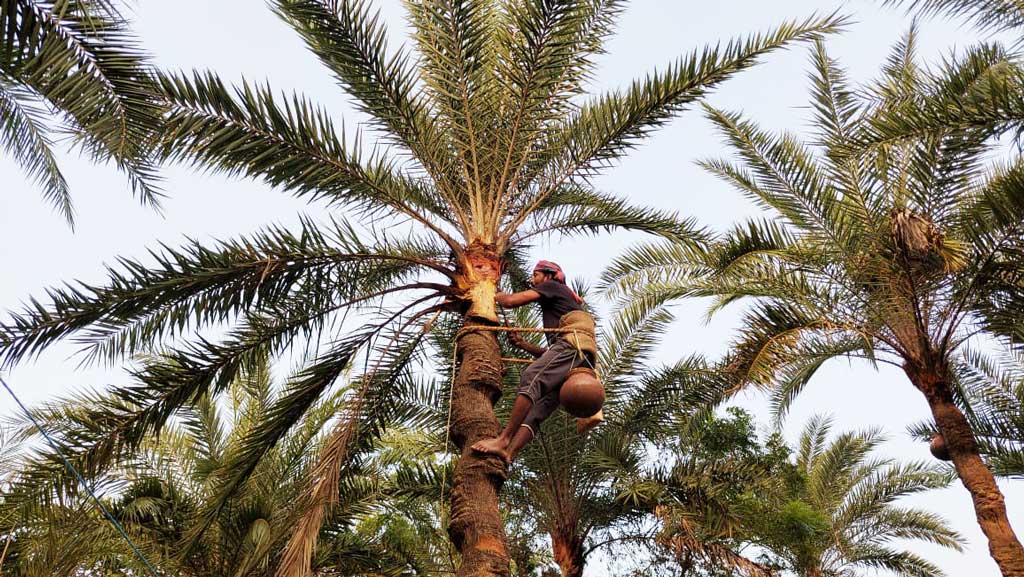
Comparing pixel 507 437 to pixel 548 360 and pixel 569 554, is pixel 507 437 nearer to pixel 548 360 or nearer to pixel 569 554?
pixel 548 360

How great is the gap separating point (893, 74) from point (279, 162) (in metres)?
7.36

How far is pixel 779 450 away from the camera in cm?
1545

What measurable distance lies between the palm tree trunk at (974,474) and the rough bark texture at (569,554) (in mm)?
4220

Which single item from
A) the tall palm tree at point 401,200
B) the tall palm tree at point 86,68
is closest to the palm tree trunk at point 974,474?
the tall palm tree at point 401,200

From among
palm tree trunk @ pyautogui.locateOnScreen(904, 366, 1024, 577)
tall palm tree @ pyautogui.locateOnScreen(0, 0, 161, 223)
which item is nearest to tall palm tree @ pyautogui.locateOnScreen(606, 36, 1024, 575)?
palm tree trunk @ pyautogui.locateOnScreen(904, 366, 1024, 577)

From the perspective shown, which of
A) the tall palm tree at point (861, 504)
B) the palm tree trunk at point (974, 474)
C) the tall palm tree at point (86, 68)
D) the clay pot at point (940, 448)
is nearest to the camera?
the tall palm tree at point (86, 68)

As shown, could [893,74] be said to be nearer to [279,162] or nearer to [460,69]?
[460,69]

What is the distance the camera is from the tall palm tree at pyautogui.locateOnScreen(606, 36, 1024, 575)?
27.7 ft

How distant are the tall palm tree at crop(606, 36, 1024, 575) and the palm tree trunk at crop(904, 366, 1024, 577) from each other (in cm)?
1

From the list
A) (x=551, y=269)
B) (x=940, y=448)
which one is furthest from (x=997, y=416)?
(x=551, y=269)

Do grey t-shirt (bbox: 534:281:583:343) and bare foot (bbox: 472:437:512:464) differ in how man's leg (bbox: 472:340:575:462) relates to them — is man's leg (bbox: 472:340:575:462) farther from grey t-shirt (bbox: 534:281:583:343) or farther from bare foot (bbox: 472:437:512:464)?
grey t-shirt (bbox: 534:281:583:343)

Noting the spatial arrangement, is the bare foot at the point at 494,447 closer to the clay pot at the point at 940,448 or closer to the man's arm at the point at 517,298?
the man's arm at the point at 517,298

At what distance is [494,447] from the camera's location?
5.80m

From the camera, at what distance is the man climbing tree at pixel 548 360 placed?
593cm
